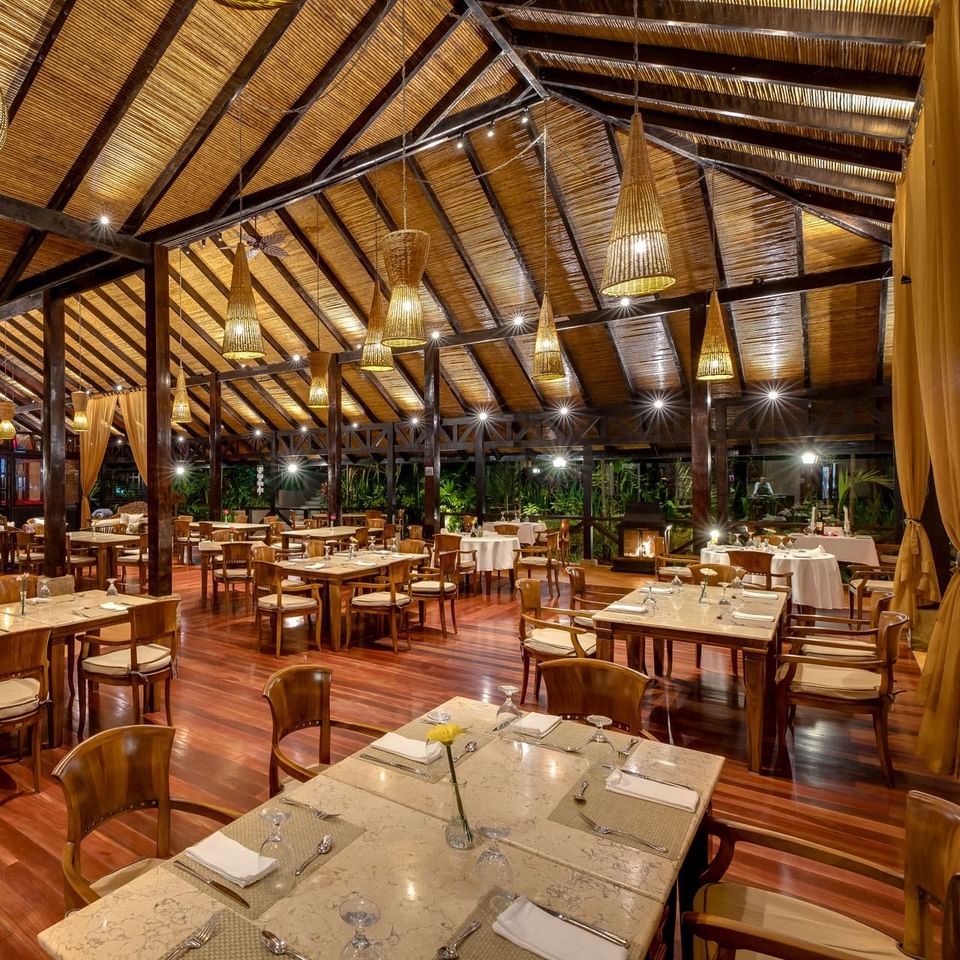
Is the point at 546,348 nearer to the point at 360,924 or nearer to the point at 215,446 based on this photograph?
the point at 360,924

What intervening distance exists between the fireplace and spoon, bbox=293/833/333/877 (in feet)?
33.7

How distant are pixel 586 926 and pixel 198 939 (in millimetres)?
826

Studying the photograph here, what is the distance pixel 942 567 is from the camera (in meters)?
5.82

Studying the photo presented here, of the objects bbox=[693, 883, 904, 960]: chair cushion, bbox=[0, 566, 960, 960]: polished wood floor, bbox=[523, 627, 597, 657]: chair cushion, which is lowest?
bbox=[0, 566, 960, 960]: polished wood floor

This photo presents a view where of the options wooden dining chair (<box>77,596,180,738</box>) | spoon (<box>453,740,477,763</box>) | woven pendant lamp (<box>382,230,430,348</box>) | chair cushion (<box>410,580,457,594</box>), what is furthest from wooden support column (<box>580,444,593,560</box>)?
spoon (<box>453,740,477,763</box>)

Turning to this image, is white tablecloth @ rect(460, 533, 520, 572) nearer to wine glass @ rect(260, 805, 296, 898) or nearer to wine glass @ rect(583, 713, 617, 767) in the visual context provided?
wine glass @ rect(583, 713, 617, 767)

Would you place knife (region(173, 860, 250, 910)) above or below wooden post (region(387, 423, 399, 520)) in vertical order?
below

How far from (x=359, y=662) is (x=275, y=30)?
563cm

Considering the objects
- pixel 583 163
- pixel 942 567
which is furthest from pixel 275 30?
pixel 942 567

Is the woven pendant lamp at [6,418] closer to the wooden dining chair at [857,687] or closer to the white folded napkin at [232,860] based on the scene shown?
the white folded napkin at [232,860]

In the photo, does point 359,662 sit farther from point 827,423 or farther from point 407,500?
point 407,500

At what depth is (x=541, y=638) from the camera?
4449 millimetres

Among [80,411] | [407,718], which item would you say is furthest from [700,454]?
[80,411]

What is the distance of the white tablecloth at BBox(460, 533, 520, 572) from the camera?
9.00 meters
